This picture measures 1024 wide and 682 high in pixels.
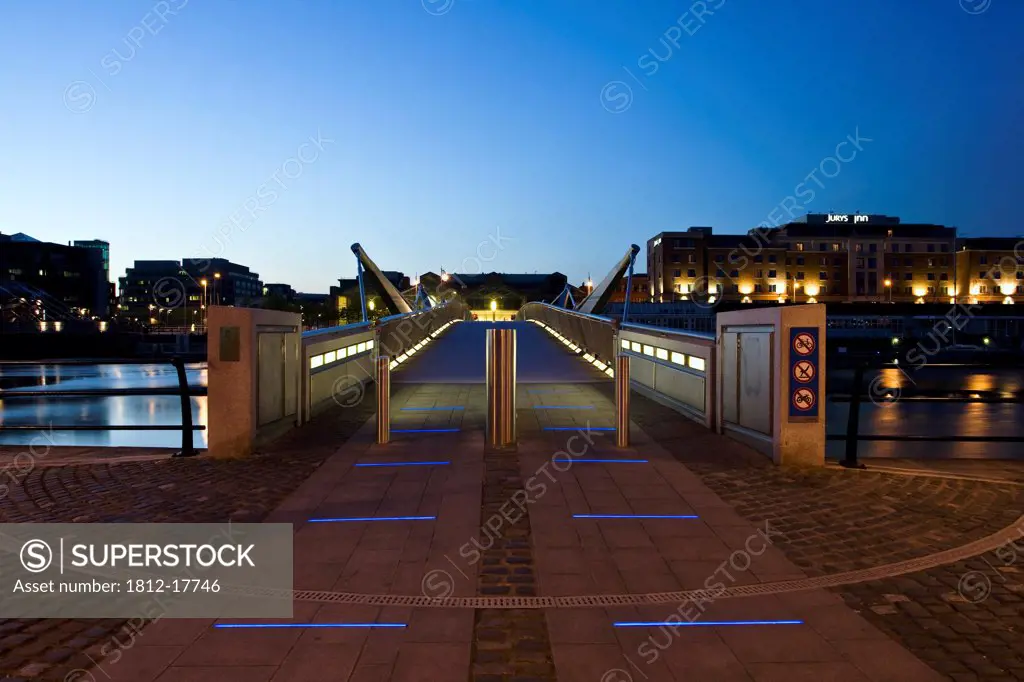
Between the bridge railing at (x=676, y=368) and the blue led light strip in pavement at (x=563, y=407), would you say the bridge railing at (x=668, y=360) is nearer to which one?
the bridge railing at (x=676, y=368)

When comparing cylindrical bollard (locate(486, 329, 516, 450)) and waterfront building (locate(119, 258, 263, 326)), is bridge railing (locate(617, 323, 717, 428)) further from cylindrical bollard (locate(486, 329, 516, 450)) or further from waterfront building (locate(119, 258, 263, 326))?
waterfront building (locate(119, 258, 263, 326))

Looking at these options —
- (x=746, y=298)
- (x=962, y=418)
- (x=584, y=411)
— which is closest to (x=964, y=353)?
(x=962, y=418)

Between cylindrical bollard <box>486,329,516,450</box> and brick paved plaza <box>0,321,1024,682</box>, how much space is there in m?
0.72

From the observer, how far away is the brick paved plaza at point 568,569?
3307 millimetres

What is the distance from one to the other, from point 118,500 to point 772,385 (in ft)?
22.9

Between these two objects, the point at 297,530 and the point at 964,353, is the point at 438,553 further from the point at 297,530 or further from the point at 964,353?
the point at 964,353

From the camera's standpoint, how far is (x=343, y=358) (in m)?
12.7

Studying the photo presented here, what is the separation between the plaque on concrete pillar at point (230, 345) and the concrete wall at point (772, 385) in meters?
6.14

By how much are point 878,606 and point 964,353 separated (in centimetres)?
6816

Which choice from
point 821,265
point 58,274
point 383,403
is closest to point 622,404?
point 383,403

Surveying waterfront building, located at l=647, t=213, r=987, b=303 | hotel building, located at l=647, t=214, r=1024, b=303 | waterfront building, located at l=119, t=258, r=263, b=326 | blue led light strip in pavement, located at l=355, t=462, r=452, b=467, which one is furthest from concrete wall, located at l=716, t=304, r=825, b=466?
waterfront building, located at l=119, t=258, r=263, b=326

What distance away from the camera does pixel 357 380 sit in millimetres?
13898

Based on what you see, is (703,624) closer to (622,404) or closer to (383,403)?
(622,404)

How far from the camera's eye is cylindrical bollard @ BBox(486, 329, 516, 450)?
8523mm
